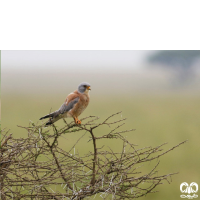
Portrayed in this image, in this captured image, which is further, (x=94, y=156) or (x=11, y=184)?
(x=94, y=156)

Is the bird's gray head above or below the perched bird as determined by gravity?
above

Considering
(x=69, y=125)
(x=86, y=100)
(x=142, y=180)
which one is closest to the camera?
(x=142, y=180)

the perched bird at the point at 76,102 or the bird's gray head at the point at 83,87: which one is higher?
the bird's gray head at the point at 83,87

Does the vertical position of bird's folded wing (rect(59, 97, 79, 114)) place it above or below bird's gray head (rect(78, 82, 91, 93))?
below

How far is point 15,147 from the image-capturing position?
5.13 ft

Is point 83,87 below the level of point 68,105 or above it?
above

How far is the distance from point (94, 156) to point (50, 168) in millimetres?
293

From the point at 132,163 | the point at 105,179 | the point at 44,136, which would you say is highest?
the point at 44,136

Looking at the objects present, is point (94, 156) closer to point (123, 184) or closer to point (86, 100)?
point (123, 184)

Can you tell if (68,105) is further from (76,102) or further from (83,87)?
(83,87)

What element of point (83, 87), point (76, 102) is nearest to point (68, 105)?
point (76, 102)

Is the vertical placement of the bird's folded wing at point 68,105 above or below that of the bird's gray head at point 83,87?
below

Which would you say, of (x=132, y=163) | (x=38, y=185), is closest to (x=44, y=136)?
(x=38, y=185)

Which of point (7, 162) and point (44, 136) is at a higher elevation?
point (44, 136)
